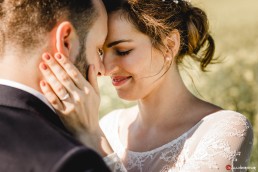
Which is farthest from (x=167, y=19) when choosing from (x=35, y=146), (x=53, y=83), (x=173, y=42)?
(x=35, y=146)

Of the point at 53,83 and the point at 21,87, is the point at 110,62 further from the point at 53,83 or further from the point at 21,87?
the point at 21,87

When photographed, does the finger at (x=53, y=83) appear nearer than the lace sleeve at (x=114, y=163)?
Yes

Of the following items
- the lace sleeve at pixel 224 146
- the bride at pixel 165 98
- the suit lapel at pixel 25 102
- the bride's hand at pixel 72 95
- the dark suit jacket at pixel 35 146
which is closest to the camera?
the dark suit jacket at pixel 35 146

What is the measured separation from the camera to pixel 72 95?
2.44 m

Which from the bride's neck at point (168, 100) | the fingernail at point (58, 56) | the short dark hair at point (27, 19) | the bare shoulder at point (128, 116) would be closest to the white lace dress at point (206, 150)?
the bride's neck at point (168, 100)

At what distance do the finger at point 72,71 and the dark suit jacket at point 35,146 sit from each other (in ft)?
1.17

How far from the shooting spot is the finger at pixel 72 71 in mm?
2303

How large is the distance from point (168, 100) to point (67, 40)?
5.10ft

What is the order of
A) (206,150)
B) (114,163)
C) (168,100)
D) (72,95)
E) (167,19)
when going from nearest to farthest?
(72,95)
(114,163)
(206,150)
(167,19)
(168,100)

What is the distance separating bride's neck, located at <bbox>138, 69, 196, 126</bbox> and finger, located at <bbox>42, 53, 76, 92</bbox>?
4.51 feet

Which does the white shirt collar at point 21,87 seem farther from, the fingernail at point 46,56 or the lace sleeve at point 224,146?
the lace sleeve at point 224,146

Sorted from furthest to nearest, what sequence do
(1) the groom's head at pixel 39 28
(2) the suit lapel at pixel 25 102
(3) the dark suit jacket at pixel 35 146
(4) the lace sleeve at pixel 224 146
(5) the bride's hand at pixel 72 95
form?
(4) the lace sleeve at pixel 224 146 → (5) the bride's hand at pixel 72 95 → (1) the groom's head at pixel 39 28 → (2) the suit lapel at pixel 25 102 → (3) the dark suit jacket at pixel 35 146

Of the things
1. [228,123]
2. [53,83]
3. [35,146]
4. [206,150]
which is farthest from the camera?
[228,123]

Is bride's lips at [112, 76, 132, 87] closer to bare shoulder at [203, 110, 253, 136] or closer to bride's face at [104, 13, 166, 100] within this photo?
bride's face at [104, 13, 166, 100]
